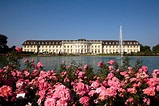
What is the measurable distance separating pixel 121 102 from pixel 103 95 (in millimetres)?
494

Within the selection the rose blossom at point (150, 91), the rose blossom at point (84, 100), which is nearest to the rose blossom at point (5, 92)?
the rose blossom at point (84, 100)

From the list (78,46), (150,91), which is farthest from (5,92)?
(78,46)

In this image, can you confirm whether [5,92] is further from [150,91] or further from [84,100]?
[150,91]

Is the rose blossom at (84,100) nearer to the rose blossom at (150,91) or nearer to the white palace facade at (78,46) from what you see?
the rose blossom at (150,91)

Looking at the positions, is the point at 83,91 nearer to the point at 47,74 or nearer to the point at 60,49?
the point at 47,74

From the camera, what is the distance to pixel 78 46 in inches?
5007

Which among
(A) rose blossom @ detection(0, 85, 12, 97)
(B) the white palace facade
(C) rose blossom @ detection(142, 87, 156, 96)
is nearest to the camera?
(A) rose blossom @ detection(0, 85, 12, 97)

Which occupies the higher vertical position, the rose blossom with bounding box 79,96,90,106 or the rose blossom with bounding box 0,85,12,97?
the rose blossom with bounding box 0,85,12,97

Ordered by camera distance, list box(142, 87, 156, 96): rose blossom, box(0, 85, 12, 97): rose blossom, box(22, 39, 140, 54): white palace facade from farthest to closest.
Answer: box(22, 39, 140, 54): white palace facade
box(142, 87, 156, 96): rose blossom
box(0, 85, 12, 97): rose blossom

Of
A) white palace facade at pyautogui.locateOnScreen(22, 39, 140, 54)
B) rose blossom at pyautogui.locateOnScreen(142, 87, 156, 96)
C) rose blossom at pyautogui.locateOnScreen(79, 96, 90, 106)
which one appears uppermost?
white palace facade at pyautogui.locateOnScreen(22, 39, 140, 54)

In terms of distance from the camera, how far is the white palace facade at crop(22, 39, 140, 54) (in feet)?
419

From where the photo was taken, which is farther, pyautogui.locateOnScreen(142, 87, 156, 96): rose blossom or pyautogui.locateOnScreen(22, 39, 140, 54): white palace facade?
pyautogui.locateOnScreen(22, 39, 140, 54): white palace facade

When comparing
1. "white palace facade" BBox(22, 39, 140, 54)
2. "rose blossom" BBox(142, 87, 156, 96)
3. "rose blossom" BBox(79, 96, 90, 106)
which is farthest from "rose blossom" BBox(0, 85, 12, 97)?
"white palace facade" BBox(22, 39, 140, 54)

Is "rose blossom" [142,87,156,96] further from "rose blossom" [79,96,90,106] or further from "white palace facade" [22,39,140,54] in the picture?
"white palace facade" [22,39,140,54]
